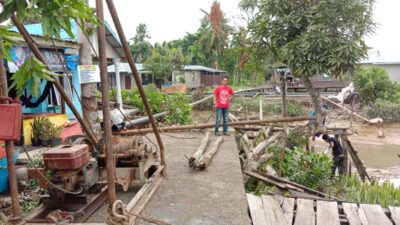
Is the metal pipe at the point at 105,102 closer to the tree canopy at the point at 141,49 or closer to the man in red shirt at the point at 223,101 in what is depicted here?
the man in red shirt at the point at 223,101

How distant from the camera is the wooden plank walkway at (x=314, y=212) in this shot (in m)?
4.28

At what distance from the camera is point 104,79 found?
2604mm

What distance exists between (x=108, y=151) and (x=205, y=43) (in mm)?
Result: 41202

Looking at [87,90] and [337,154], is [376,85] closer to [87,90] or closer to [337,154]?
[337,154]

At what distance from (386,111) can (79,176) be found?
890 inches

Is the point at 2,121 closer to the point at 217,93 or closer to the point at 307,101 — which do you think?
the point at 217,93

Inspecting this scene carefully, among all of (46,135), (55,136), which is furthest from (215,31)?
(46,135)

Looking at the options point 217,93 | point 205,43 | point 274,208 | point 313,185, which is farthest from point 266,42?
point 205,43

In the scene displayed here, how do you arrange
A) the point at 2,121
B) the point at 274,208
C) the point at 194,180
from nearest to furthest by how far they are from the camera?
the point at 2,121 → the point at 274,208 → the point at 194,180

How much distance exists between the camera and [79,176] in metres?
3.52

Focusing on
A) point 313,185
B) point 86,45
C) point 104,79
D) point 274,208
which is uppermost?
point 86,45

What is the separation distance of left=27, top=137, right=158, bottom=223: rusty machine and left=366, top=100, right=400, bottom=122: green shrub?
68.8 ft

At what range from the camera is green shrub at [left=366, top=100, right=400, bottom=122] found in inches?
859

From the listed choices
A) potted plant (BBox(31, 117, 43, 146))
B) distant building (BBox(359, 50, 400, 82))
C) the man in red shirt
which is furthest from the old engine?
distant building (BBox(359, 50, 400, 82))
